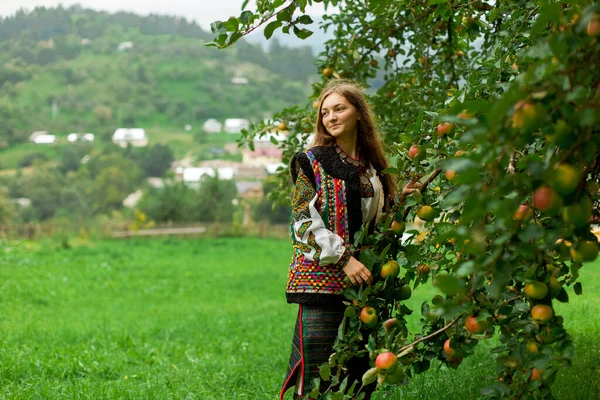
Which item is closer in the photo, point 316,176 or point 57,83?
point 316,176

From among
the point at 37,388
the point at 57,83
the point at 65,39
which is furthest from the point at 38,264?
the point at 65,39

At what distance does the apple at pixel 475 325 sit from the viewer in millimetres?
1785

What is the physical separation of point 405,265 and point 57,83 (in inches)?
3053

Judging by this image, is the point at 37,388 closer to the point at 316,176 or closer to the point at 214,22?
the point at 316,176

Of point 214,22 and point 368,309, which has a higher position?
point 214,22

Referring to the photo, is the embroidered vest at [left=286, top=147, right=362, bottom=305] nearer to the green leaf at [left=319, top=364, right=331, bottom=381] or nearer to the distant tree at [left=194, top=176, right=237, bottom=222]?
the green leaf at [left=319, top=364, right=331, bottom=381]

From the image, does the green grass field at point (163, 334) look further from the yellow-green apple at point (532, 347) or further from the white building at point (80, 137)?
the white building at point (80, 137)

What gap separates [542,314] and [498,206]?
1.92ft

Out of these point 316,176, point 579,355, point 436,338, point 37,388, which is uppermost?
point 316,176

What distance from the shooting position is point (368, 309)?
2.32m

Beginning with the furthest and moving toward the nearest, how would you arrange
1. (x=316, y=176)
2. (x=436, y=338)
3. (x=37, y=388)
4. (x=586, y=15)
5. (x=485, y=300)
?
(x=37, y=388) → (x=316, y=176) → (x=436, y=338) → (x=485, y=300) → (x=586, y=15)

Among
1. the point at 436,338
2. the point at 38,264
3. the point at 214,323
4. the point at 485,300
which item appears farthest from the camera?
the point at 38,264

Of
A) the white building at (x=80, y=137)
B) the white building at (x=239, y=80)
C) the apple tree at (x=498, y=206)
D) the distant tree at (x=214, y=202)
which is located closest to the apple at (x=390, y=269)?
the apple tree at (x=498, y=206)

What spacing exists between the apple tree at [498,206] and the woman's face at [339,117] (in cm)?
37
